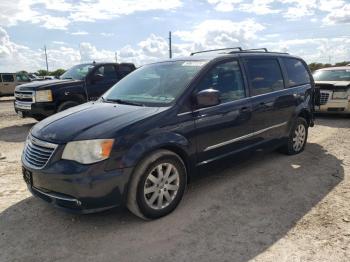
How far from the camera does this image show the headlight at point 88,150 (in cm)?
353

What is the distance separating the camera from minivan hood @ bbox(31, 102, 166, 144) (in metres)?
3.65

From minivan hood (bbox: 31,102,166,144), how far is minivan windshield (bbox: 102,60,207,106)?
10.5 inches

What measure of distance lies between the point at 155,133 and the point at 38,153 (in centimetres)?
123

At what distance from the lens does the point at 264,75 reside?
5.59m

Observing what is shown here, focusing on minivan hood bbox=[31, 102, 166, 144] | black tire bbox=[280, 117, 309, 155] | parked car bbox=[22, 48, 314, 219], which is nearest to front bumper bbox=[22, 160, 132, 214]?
parked car bbox=[22, 48, 314, 219]

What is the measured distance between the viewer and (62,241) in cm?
359

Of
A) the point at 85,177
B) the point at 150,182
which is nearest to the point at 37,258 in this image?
the point at 85,177

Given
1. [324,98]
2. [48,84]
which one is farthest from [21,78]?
[324,98]

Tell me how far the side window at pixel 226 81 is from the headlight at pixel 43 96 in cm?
603

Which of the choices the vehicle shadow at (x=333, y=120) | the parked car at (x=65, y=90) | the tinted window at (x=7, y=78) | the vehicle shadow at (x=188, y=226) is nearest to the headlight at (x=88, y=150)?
the vehicle shadow at (x=188, y=226)

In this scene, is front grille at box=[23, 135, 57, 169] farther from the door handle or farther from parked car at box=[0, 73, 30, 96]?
parked car at box=[0, 73, 30, 96]

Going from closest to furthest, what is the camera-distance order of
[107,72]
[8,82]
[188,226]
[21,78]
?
[188,226], [107,72], [8,82], [21,78]

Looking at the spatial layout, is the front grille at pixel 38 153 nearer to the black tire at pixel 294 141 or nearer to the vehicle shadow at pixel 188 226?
the vehicle shadow at pixel 188 226

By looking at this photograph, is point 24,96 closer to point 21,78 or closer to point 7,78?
point 7,78
